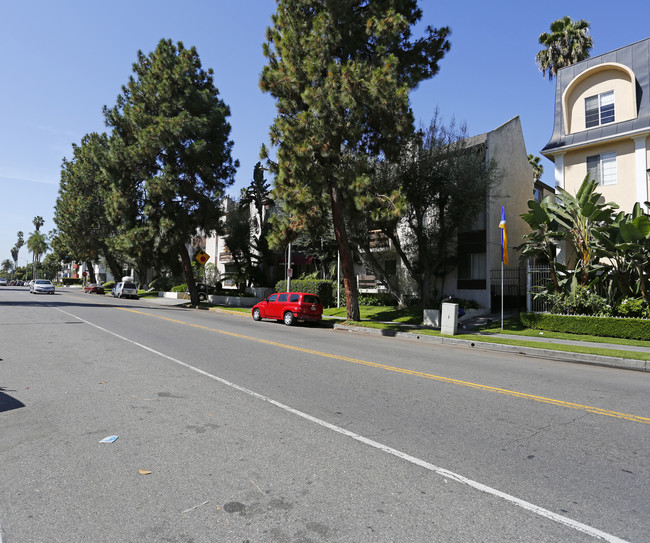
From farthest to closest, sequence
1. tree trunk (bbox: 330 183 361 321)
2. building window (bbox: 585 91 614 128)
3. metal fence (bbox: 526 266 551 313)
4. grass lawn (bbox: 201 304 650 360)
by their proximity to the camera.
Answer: tree trunk (bbox: 330 183 361 321)
building window (bbox: 585 91 614 128)
metal fence (bbox: 526 266 551 313)
grass lawn (bbox: 201 304 650 360)

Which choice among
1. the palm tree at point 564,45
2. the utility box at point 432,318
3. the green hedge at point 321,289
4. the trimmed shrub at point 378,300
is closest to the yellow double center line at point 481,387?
the utility box at point 432,318

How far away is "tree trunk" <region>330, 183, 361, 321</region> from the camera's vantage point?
20125 millimetres

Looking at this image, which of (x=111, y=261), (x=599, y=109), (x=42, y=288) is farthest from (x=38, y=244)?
(x=599, y=109)

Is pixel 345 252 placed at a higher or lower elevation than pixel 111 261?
lower

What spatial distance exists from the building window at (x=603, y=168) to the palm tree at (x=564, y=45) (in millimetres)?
13080

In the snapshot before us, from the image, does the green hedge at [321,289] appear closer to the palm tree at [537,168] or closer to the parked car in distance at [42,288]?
the palm tree at [537,168]

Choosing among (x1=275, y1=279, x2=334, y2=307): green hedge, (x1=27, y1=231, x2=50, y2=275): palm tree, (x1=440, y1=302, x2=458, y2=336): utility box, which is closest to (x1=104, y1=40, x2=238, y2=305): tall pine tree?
(x1=275, y1=279, x2=334, y2=307): green hedge

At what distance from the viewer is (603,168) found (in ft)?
65.3

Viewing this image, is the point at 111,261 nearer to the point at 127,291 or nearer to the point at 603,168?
the point at 127,291

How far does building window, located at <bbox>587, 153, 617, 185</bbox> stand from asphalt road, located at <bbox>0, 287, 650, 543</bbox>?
14.3m

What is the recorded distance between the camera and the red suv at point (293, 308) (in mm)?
20656

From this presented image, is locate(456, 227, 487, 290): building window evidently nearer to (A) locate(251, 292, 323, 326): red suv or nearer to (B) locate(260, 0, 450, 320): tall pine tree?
(B) locate(260, 0, 450, 320): tall pine tree

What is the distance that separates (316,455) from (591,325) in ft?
51.6

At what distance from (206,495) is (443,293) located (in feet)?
77.4
